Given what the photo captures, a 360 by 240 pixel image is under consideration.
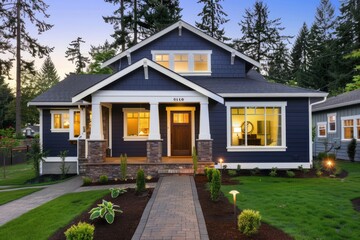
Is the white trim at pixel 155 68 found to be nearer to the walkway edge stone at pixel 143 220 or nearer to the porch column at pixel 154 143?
the porch column at pixel 154 143

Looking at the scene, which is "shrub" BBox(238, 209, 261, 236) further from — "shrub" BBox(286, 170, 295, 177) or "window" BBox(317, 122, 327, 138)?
"window" BBox(317, 122, 327, 138)

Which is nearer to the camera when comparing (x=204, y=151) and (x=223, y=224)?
(x=223, y=224)

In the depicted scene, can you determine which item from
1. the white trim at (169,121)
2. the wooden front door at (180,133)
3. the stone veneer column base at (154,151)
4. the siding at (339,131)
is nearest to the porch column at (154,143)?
the stone veneer column base at (154,151)

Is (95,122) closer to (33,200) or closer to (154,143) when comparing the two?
(154,143)

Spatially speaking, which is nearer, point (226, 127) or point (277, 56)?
point (226, 127)

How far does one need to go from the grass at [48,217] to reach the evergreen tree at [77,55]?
4215 cm

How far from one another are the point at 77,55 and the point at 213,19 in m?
24.9

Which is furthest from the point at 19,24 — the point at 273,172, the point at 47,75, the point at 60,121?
the point at 47,75

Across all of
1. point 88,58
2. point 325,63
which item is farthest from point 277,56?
point 88,58

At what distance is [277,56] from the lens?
1574 inches

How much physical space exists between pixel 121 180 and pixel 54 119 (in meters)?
5.65

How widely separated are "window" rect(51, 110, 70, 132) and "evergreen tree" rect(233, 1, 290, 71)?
29154 mm

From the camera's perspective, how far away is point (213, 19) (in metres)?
34.8

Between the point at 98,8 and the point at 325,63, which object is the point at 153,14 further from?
the point at 325,63
